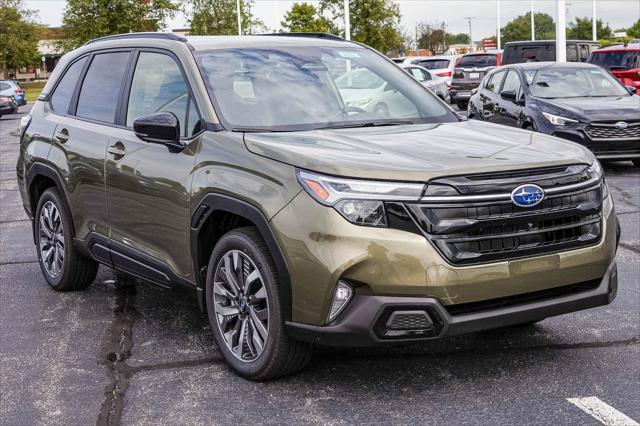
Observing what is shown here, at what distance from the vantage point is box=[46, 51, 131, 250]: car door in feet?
19.2

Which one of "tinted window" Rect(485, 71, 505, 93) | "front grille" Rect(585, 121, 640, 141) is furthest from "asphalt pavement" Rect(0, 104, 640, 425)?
"tinted window" Rect(485, 71, 505, 93)

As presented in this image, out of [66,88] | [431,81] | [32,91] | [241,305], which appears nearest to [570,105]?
[66,88]

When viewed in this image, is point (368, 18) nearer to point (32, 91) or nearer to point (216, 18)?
point (216, 18)

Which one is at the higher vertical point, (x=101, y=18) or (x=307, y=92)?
(x=101, y=18)

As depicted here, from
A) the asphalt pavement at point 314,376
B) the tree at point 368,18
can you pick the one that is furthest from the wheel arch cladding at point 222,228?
the tree at point 368,18

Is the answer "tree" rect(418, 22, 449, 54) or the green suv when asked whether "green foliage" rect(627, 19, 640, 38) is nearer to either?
"tree" rect(418, 22, 449, 54)

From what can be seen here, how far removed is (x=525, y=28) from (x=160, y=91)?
489ft

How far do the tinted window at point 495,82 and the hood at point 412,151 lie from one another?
1017 cm

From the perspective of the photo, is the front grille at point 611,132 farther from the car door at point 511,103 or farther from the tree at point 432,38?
the tree at point 432,38

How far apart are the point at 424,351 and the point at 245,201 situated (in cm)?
137

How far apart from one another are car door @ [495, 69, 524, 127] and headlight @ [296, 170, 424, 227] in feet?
32.8

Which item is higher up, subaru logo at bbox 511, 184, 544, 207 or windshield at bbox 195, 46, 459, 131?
windshield at bbox 195, 46, 459, 131

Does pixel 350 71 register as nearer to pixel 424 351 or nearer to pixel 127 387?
pixel 424 351

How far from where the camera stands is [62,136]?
6.36m
